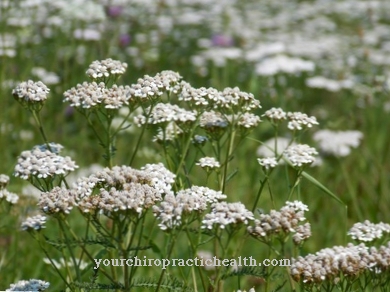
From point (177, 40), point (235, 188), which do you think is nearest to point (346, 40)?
point (177, 40)

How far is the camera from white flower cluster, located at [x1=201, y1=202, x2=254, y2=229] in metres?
1.85

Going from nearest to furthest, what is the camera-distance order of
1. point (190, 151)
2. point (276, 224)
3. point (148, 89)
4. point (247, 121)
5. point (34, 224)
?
1. point (276, 224)
2. point (34, 224)
3. point (148, 89)
4. point (247, 121)
5. point (190, 151)

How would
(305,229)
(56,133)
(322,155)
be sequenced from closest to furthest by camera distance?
(305,229) → (56,133) → (322,155)

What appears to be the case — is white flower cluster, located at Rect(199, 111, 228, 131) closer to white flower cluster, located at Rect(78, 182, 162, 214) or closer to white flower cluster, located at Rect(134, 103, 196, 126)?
white flower cluster, located at Rect(134, 103, 196, 126)

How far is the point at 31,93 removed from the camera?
2.19 meters

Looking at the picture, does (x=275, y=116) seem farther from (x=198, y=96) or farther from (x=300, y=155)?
(x=198, y=96)

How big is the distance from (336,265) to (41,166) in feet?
2.74

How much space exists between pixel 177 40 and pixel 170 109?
6.60 metres

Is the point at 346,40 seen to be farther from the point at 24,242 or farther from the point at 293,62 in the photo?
the point at 24,242

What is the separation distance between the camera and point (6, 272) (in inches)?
120

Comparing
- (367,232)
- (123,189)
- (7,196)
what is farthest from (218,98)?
(7,196)

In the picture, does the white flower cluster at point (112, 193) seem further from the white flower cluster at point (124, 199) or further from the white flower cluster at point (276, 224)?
the white flower cluster at point (276, 224)

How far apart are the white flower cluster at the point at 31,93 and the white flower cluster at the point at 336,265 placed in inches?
34.9

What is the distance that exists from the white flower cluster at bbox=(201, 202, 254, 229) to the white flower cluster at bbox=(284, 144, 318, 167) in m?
0.44
